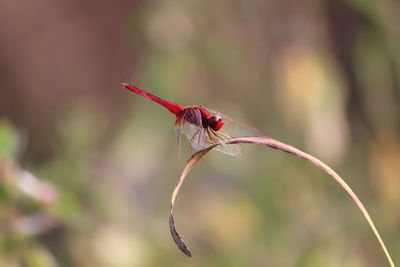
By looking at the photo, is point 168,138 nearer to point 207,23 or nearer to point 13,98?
point 207,23

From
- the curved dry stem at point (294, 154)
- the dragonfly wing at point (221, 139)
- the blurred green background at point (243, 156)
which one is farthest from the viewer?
the blurred green background at point (243, 156)

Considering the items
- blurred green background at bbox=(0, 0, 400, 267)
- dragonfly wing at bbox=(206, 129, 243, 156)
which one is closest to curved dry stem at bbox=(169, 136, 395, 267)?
dragonfly wing at bbox=(206, 129, 243, 156)

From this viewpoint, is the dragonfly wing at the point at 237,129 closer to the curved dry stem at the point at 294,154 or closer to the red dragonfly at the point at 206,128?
the red dragonfly at the point at 206,128

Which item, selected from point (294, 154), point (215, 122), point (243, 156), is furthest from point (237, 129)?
point (243, 156)

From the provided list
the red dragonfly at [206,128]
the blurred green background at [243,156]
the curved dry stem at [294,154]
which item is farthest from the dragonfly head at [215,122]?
the blurred green background at [243,156]

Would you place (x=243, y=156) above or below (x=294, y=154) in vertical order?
below

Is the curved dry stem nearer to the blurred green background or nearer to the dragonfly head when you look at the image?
the dragonfly head

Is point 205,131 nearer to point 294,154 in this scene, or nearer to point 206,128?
point 206,128
